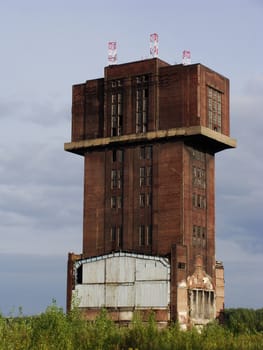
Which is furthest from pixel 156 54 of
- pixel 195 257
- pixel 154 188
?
pixel 195 257

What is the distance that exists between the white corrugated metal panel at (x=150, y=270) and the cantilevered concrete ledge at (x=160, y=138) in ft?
49.1

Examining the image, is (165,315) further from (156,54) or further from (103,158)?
(156,54)

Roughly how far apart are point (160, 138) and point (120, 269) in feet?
52.8

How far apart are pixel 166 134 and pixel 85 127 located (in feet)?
42.8

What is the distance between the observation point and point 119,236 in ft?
325

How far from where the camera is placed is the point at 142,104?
328 feet

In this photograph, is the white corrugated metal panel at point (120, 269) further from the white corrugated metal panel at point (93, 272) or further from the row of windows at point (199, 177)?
the row of windows at point (199, 177)

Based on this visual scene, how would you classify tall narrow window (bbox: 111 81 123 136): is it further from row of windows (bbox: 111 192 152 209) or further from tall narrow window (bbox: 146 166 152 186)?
row of windows (bbox: 111 192 152 209)

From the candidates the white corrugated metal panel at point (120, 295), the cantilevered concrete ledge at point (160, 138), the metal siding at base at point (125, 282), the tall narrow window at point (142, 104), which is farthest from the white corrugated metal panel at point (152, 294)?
the tall narrow window at point (142, 104)

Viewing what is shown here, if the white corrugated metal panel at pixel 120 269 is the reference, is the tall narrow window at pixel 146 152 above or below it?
above

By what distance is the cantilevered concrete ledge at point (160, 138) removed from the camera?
311 feet

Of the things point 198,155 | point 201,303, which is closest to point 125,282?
point 201,303

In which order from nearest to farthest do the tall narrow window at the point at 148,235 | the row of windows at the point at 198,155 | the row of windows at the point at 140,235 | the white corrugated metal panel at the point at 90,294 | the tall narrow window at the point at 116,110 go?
1. the white corrugated metal panel at the point at 90,294
2. the tall narrow window at the point at 148,235
3. the row of windows at the point at 140,235
4. the row of windows at the point at 198,155
5. the tall narrow window at the point at 116,110

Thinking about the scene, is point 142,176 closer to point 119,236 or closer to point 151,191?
point 151,191
